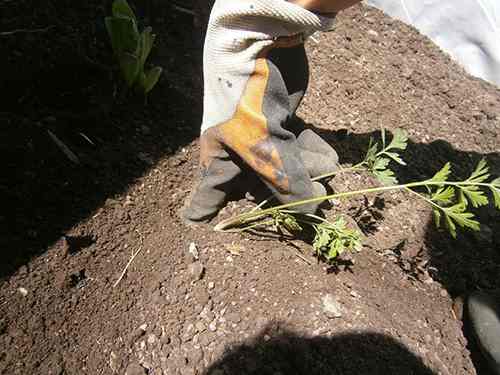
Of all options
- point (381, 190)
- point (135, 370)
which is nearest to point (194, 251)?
point (135, 370)

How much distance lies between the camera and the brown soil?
1.15 metres

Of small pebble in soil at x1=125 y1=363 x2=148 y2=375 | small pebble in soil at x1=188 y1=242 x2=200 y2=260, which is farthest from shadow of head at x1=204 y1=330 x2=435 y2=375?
small pebble in soil at x1=188 y1=242 x2=200 y2=260

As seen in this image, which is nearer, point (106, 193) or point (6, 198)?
point (6, 198)

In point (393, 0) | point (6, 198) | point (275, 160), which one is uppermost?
point (393, 0)

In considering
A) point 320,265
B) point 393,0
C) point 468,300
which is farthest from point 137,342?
point 393,0

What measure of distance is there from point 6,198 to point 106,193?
0.29 metres

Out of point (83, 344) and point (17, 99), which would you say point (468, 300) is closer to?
point (83, 344)

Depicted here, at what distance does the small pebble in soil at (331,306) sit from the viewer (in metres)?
1.26

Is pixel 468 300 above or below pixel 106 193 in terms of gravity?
above

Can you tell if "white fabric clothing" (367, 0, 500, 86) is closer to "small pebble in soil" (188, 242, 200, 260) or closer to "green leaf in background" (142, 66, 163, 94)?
"green leaf in background" (142, 66, 163, 94)

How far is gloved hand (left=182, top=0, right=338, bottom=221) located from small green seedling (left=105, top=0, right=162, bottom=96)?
0.38m

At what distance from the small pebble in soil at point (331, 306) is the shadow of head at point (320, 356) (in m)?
0.06

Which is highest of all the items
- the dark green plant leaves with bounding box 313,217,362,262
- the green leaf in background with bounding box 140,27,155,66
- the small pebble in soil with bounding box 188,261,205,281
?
the green leaf in background with bounding box 140,27,155,66

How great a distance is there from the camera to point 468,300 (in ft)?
4.92
